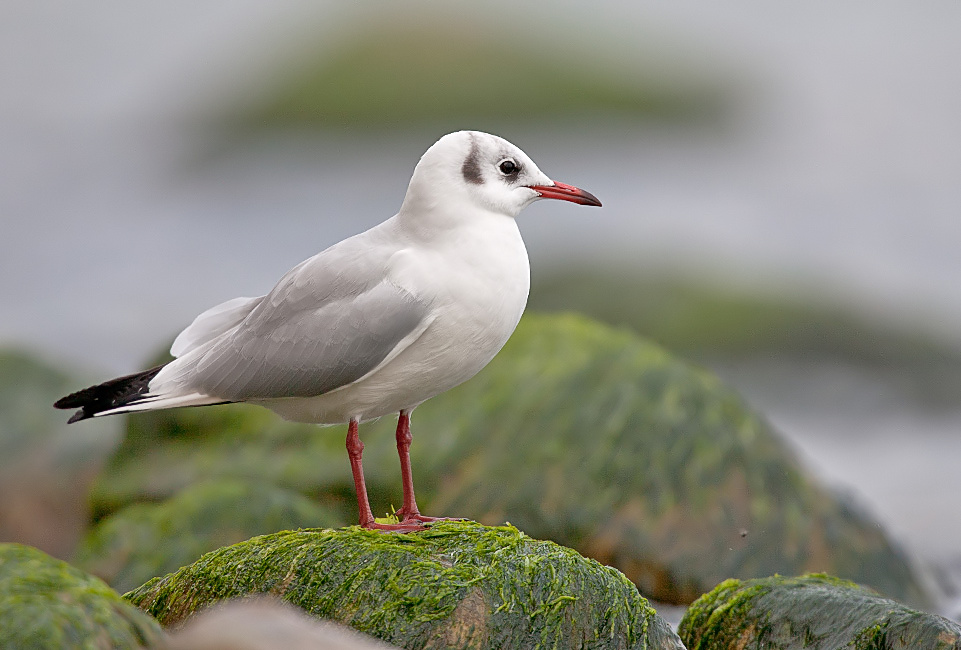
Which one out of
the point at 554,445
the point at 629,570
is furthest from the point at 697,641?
the point at 554,445

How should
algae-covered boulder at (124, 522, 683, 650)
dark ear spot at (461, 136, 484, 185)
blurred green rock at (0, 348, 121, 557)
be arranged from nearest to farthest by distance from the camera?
algae-covered boulder at (124, 522, 683, 650) → dark ear spot at (461, 136, 484, 185) → blurred green rock at (0, 348, 121, 557)

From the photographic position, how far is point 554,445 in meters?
8.32

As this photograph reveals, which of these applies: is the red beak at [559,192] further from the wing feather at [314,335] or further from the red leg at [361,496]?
the red leg at [361,496]

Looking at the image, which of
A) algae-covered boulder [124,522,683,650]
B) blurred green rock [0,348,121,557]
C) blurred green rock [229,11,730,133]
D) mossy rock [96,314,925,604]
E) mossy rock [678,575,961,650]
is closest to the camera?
algae-covered boulder [124,522,683,650]

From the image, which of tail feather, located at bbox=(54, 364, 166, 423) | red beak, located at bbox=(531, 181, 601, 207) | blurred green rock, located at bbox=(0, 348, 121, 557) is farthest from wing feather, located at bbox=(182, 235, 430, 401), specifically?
blurred green rock, located at bbox=(0, 348, 121, 557)

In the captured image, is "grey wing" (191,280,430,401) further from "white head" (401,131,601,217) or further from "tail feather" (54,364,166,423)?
"white head" (401,131,601,217)

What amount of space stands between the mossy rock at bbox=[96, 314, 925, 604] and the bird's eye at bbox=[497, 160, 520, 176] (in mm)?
2755

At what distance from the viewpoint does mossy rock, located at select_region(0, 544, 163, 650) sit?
3.89m

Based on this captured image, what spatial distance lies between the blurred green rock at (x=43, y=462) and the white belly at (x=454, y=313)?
12.5 ft

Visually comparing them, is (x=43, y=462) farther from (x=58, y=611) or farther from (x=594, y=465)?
(x=58, y=611)

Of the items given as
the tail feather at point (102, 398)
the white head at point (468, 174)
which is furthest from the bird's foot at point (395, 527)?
the white head at point (468, 174)

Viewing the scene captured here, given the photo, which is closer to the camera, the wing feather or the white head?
the wing feather

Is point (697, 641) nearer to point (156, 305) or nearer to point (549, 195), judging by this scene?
point (549, 195)

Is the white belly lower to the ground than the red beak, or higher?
lower
